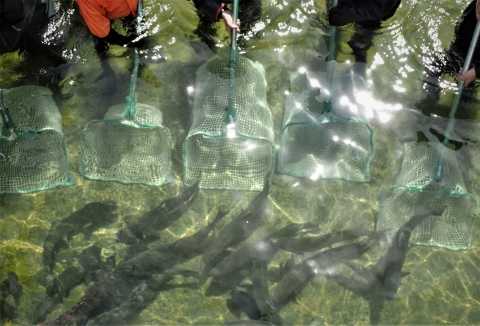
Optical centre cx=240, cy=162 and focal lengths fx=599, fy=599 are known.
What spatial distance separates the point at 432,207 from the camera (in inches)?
258

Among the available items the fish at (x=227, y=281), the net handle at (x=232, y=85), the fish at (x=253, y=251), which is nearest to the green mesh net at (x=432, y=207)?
the fish at (x=253, y=251)

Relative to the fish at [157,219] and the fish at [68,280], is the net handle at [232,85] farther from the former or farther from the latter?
the fish at [68,280]

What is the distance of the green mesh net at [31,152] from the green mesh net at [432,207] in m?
3.57

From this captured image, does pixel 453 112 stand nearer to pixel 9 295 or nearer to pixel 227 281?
pixel 227 281

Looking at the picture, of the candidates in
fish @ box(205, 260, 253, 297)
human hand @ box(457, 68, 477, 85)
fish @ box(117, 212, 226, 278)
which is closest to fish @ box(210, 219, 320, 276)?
fish @ box(205, 260, 253, 297)

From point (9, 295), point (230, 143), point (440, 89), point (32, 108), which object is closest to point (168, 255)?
point (230, 143)

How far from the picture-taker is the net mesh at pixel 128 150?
6.61 m

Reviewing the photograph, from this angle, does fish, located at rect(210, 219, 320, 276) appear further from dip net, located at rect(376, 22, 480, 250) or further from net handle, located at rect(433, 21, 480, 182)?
net handle, located at rect(433, 21, 480, 182)

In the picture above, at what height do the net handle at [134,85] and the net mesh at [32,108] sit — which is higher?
Result: the net handle at [134,85]

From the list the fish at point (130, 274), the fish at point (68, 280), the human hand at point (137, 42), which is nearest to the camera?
the fish at point (130, 274)

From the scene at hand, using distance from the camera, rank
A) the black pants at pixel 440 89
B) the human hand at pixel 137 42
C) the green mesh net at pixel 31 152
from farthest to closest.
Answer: the human hand at pixel 137 42 → the black pants at pixel 440 89 → the green mesh net at pixel 31 152

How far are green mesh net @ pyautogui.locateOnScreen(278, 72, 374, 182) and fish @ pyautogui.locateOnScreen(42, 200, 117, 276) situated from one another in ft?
6.38

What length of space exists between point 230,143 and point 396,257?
2.18 m

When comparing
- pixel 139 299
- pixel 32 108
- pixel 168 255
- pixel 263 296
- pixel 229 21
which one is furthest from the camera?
pixel 32 108
